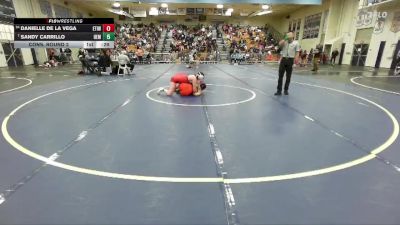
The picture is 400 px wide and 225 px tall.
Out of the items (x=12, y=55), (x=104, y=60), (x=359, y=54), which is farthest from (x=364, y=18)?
(x=12, y=55)

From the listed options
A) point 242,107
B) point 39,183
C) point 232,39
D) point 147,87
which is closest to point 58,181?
point 39,183

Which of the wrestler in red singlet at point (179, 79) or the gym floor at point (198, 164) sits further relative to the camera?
the wrestler in red singlet at point (179, 79)

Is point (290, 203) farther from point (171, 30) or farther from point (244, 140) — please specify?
point (171, 30)

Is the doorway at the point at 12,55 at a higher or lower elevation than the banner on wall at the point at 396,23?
lower

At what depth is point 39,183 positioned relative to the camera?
2.91 metres

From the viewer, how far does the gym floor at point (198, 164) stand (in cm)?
247

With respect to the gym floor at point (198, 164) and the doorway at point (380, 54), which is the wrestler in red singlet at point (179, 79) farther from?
the doorway at point (380, 54)

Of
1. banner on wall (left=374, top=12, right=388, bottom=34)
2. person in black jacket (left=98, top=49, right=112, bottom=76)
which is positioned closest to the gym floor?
person in black jacket (left=98, top=49, right=112, bottom=76)

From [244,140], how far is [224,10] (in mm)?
29488

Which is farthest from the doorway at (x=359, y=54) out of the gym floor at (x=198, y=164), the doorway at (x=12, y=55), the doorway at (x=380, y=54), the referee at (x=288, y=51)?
the doorway at (x=12, y=55)
